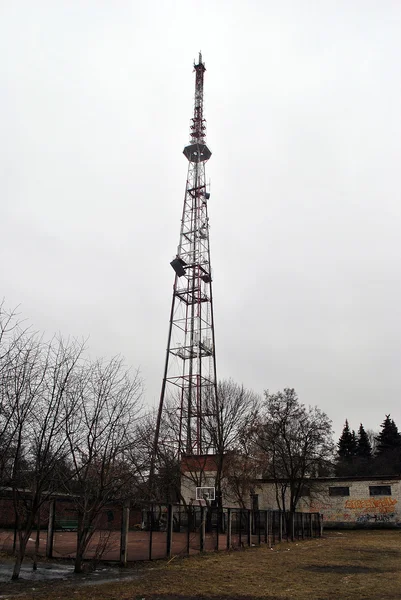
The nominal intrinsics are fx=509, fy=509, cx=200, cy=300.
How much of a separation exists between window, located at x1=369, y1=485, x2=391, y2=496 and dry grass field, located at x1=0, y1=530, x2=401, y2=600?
71.6 ft

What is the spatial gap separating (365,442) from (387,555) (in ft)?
213

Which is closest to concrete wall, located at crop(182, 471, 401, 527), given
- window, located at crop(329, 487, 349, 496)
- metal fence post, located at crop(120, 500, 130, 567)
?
window, located at crop(329, 487, 349, 496)

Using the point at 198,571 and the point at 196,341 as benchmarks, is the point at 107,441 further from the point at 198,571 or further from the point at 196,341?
the point at 196,341

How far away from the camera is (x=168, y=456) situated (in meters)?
31.0

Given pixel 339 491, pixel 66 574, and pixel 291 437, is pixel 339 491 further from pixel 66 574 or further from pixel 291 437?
pixel 66 574

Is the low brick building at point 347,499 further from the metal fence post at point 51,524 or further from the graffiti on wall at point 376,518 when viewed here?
the metal fence post at point 51,524

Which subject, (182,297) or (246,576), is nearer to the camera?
(246,576)

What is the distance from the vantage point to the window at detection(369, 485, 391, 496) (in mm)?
40125

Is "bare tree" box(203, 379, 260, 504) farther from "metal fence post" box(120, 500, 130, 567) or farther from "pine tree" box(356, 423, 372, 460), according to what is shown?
"pine tree" box(356, 423, 372, 460)

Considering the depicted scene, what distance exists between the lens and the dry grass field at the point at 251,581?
1101 cm

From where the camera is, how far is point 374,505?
132 feet

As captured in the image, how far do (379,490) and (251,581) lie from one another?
31.2 metres

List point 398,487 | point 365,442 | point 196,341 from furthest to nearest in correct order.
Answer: point 365,442
point 398,487
point 196,341

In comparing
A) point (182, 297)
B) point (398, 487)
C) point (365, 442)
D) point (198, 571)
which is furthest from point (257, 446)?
point (365, 442)
